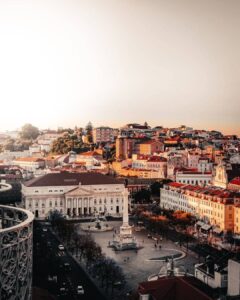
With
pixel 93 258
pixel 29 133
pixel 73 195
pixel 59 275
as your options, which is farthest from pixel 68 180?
pixel 29 133

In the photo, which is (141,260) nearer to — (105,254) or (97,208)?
(105,254)

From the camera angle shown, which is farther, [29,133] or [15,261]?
[29,133]

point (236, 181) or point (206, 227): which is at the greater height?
point (236, 181)

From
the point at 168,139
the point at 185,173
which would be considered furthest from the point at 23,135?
the point at 185,173

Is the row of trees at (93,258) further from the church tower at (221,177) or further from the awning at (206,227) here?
the church tower at (221,177)

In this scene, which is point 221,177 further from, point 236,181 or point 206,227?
point 206,227

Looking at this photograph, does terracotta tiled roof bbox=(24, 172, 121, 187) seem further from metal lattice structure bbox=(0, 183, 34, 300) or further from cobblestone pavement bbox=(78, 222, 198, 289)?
metal lattice structure bbox=(0, 183, 34, 300)

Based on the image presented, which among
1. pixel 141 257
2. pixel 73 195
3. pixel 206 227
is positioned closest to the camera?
pixel 141 257
